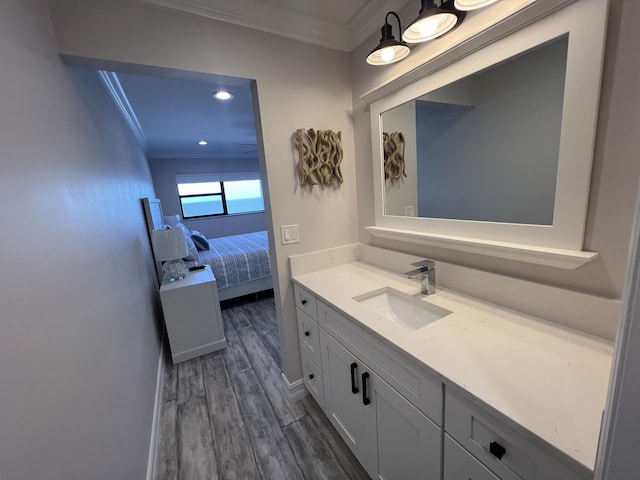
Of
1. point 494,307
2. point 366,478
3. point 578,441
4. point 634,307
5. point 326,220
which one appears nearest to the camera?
point 634,307

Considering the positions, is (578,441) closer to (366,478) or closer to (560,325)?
(560,325)

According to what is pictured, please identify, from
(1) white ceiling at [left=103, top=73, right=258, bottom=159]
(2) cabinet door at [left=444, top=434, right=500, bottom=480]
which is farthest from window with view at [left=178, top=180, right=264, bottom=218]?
(2) cabinet door at [left=444, top=434, right=500, bottom=480]

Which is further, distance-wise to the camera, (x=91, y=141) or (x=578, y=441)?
(x=91, y=141)

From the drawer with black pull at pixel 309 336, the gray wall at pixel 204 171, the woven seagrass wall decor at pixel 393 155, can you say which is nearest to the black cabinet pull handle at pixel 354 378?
the drawer with black pull at pixel 309 336

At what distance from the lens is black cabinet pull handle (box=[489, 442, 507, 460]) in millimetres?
649

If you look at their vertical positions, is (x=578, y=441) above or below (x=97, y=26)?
below

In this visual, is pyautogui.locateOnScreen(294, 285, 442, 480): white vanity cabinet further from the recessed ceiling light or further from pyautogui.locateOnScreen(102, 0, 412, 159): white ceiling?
the recessed ceiling light

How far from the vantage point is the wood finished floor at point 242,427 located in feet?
4.58

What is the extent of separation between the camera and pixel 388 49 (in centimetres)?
124

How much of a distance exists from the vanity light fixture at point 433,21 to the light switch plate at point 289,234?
44.6 inches

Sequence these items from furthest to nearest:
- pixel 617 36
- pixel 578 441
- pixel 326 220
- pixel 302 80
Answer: pixel 326 220, pixel 302 80, pixel 617 36, pixel 578 441

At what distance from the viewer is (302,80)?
1.62 metres

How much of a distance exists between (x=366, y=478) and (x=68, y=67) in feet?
7.95

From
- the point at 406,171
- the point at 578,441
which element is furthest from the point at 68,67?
the point at 578,441
